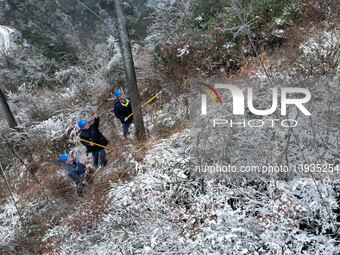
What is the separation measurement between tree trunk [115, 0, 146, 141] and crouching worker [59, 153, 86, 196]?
129 centimetres

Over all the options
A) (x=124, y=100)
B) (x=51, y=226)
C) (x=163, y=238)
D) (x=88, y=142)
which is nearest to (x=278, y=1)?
(x=124, y=100)

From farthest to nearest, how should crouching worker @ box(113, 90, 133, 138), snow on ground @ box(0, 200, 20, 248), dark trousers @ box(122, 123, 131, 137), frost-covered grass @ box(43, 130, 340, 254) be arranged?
dark trousers @ box(122, 123, 131, 137) < crouching worker @ box(113, 90, 133, 138) < snow on ground @ box(0, 200, 20, 248) < frost-covered grass @ box(43, 130, 340, 254)

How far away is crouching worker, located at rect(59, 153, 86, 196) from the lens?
235 inches

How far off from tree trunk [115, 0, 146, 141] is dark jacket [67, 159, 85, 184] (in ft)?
4.19

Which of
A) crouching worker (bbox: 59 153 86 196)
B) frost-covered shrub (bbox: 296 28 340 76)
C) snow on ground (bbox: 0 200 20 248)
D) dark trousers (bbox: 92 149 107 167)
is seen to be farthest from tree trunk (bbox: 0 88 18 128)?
frost-covered shrub (bbox: 296 28 340 76)

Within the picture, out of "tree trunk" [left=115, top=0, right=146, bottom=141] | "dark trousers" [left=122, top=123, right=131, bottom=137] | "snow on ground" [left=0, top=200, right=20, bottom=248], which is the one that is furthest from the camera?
"dark trousers" [left=122, top=123, right=131, bottom=137]

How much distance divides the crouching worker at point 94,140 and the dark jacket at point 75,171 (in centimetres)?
40

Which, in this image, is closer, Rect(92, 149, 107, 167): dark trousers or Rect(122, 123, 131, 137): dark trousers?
Rect(92, 149, 107, 167): dark trousers

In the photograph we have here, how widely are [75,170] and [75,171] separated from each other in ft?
0.06

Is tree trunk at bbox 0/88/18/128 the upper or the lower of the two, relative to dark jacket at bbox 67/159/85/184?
upper

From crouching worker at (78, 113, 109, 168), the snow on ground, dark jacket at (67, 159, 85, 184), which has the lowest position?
the snow on ground

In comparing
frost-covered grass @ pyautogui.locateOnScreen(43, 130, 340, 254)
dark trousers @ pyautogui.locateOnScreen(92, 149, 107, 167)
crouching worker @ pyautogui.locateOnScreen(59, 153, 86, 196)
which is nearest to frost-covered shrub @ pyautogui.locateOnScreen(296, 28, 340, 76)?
frost-covered grass @ pyautogui.locateOnScreen(43, 130, 340, 254)

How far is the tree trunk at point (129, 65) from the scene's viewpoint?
198 inches

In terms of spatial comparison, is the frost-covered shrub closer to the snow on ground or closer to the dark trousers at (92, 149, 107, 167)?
the dark trousers at (92, 149, 107, 167)
